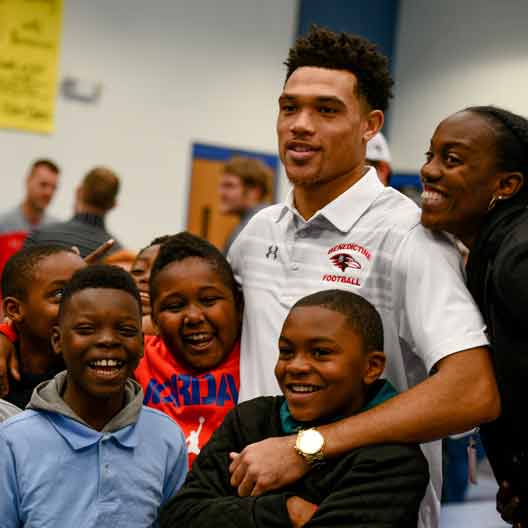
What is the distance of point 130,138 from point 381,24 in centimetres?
334

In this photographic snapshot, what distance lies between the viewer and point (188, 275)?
7.99 ft

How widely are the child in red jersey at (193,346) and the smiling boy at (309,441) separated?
0.26 metres

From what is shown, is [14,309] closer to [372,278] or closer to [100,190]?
[372,278]

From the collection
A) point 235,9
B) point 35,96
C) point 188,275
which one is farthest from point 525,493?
point 235,9

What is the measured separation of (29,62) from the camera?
7367 mm

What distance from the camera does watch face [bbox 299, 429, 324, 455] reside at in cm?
192

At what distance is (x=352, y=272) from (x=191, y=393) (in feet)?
1.76

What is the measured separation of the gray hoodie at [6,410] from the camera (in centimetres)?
218

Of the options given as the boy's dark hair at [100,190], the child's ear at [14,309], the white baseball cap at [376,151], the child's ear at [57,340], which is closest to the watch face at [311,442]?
the child's ear at [57,340]

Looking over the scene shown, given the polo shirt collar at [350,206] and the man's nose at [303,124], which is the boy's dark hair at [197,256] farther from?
the man's nose at [303,124]

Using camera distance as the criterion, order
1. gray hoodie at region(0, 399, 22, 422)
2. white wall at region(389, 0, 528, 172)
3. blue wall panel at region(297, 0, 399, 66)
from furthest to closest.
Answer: blue wall panel at region(297, 0, 399, 66), white wall at region(389, 0, 528, 172), gray hoodie at region(0, 399, 22, 422)

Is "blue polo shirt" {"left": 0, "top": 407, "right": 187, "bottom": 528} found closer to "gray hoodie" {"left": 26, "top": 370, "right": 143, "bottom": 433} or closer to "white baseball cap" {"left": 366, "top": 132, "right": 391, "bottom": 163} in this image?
"gray hoodie" {"left": 26, "top": 370, "right": 143, "bottom": 433}

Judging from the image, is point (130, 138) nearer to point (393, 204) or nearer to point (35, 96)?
point (35, 96)

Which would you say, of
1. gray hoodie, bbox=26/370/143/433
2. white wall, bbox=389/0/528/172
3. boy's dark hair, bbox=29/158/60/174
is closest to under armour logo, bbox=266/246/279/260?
gray hoodie, bbox=26/370/143/433
